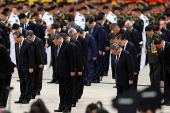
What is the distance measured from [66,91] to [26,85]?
163cm

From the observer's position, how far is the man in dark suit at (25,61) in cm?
1230

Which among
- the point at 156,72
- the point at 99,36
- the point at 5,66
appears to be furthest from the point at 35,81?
the point at 156,72

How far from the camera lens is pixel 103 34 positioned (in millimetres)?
15672

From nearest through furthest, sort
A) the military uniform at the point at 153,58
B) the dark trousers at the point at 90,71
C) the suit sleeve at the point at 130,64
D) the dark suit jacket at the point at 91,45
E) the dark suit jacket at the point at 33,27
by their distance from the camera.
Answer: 1. the suit sleeve at the point at 130,64
2. the military uniform at the point at 153,58
3. the dark suit jacket at the point at 91,45
4. the dark trousers at the point at 90,71
5. the dark suit jacket at the point at 33,27

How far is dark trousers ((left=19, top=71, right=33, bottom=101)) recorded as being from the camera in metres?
12.4

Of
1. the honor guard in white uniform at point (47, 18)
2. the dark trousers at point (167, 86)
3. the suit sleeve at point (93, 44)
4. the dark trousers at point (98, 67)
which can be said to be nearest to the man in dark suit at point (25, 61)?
the suit sleeve at point (93, 44)

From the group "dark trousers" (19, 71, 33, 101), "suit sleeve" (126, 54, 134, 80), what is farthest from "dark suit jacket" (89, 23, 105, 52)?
"suit sleeve" (126, 54, 134, 80)

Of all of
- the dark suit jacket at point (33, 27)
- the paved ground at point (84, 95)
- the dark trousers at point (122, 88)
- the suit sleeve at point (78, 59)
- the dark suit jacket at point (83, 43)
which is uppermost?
the dark suit jacket at point (33, 27)

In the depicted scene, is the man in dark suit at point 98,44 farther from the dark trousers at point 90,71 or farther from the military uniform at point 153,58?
the military uniform at point 153,58

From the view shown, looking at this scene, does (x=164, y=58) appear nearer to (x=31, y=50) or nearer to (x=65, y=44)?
(x=65, y=44)

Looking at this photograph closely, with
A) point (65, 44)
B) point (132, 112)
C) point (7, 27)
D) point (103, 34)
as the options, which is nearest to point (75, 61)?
point (65, 44)

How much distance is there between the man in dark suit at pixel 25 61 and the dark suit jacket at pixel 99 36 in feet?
12.1

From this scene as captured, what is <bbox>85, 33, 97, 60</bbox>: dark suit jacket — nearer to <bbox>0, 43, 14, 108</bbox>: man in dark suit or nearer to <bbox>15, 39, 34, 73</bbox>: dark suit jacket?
<bbox>15, 39, 34, 73</bbox>: dark suit jacket

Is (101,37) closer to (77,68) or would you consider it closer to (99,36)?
(99,36)
